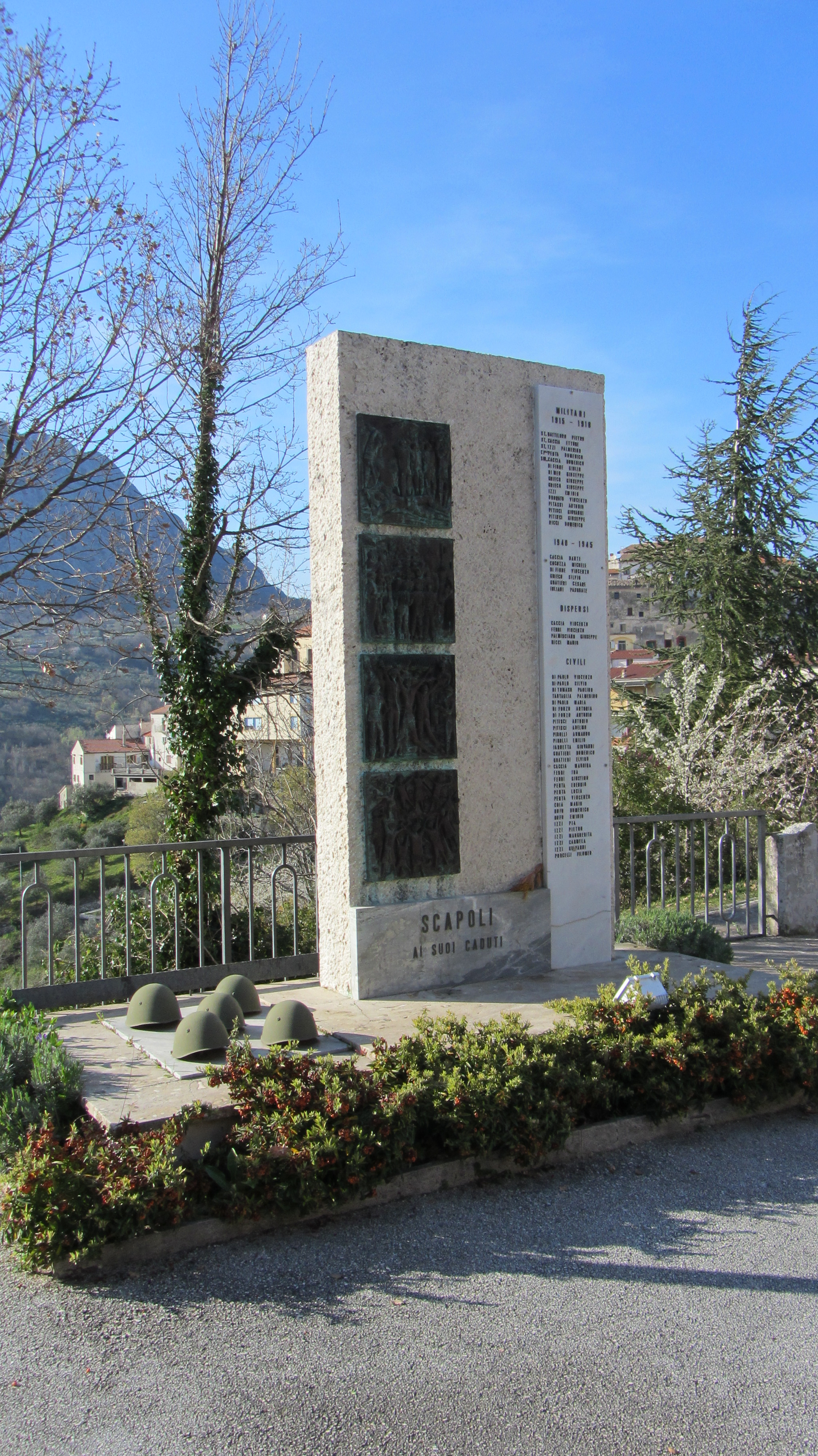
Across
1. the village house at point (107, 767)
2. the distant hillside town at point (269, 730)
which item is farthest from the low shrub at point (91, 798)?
the distant hillside town at point (269, 730)

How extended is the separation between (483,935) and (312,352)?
3384 mm

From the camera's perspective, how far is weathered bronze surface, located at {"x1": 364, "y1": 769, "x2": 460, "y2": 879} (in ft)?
17.8

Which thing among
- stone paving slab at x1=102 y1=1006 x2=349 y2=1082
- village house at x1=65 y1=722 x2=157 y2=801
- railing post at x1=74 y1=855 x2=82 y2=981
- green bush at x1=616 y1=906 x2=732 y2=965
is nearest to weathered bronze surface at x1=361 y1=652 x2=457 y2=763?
stone paving slab at x1=102 y1=1006 x2=349 y2=1082

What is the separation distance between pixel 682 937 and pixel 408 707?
2623 millimetres

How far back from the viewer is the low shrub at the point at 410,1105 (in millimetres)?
3207

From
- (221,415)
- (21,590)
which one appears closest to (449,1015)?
(21,590)

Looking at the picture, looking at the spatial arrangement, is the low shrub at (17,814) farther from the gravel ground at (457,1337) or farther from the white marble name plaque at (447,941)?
the gravel ground at (457,1337)

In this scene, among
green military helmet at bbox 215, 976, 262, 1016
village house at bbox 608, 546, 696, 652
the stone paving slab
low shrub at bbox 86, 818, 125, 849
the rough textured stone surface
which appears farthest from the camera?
low shrub at bbox 86, 818, 125, 849

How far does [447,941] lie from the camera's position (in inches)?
220

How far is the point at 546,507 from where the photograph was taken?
605cm

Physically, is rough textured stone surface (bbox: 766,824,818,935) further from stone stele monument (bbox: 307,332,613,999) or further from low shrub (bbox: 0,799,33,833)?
low shrub (bbox: 0,799,33,833)

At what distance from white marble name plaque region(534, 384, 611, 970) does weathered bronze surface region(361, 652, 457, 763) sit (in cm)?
70

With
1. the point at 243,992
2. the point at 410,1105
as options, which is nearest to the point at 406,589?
the point at 243,992

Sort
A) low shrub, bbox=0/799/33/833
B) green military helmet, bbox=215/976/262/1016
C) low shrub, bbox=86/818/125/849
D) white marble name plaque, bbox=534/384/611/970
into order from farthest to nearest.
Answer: low shrub, bbox=0/799/33/833 < low shrub, bbox=86/818/125/849 < white marble name plaque, bbox=534/384/611/970 < green military helmet, bbox=215/976/262/1016
